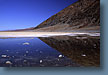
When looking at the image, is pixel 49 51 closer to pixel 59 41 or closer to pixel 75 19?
pixel 59 41

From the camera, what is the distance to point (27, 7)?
2.04 meters

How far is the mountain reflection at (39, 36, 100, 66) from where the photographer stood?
1816 millimetres

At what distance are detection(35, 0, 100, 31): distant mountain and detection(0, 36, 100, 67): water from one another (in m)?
0.14

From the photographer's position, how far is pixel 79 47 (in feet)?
6.52

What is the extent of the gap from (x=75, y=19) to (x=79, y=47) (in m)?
0.39

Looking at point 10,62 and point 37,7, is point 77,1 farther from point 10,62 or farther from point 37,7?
point 10,62

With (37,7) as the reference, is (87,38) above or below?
below

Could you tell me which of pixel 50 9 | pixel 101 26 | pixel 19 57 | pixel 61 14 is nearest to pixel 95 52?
pixel 101 26

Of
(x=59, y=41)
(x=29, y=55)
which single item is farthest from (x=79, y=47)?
(x=29, y=55)

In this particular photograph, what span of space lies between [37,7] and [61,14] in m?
0.33

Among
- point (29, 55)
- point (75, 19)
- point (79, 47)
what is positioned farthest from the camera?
point (75, 19)

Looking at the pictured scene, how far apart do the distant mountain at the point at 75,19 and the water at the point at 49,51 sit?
14 cm

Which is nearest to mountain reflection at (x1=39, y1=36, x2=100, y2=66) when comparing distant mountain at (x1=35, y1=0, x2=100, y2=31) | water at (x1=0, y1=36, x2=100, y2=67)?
water at (x1=0, y1=36, x2=100, y2=67)

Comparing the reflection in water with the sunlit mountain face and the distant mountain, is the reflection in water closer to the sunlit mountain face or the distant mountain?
the sunlit mountain face
